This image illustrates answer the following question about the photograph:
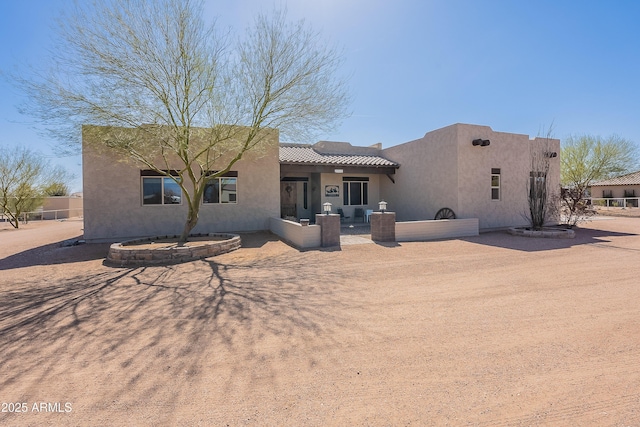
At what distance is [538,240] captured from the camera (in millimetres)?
10406

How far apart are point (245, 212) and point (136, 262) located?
17.4 ft

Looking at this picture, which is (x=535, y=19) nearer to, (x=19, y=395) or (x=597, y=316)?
(x=597, y=316)

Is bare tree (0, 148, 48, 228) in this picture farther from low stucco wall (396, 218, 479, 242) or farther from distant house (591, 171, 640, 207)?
distant house (591, 171, 640, 207)

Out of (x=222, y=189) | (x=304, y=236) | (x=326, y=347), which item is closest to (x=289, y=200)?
(x=222, y=189)

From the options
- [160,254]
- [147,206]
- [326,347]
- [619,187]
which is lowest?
[326,347]

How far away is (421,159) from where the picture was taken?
1445cm

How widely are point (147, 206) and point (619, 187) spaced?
43.3m

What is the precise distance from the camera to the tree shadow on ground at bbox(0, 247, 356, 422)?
2.77 m

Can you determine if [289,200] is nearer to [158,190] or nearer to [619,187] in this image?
[158,190]

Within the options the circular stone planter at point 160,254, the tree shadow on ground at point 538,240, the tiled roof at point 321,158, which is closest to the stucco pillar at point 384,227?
the tree shadow on ground at point 538,240

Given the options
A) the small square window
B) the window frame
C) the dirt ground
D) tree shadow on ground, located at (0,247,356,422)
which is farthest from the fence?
the window frame

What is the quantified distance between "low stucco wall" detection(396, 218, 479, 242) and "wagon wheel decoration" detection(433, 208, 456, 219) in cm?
109

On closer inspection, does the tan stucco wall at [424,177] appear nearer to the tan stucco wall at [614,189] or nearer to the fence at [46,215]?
the fence at [46,215]

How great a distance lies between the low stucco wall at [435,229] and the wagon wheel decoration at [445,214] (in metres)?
1.09
